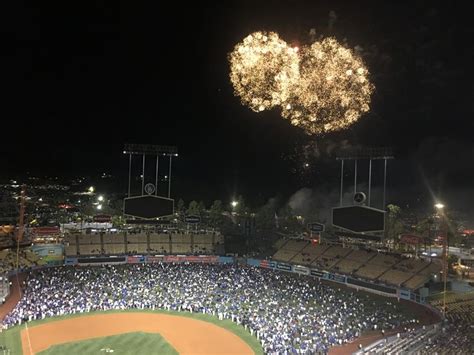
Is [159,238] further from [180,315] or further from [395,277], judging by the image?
[395,277]

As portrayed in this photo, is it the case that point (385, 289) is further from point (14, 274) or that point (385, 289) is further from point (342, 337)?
point (14, 274)

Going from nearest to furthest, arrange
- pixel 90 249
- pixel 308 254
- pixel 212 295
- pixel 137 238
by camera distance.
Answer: pixel 212 295 → pixel 308 254 → pixel 90 249 → pixel 137 238

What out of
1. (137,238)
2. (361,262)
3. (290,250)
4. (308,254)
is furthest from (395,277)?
(137,238)

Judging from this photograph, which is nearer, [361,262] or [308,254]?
[361,262]

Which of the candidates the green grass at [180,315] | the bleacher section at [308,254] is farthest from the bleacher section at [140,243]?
the green grass at [180,315]

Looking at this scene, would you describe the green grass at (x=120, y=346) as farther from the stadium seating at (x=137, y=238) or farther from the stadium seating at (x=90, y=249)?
the stadium seating at (x=137, y=238)

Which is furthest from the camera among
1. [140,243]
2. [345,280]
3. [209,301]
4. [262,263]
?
[140,243]
